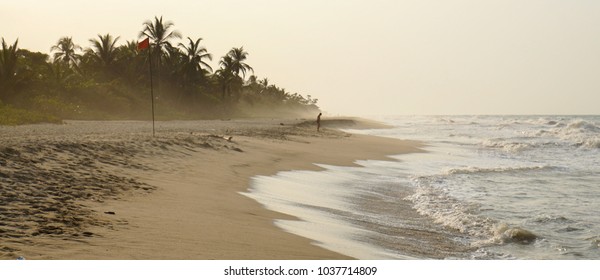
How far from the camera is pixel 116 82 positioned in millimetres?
50281

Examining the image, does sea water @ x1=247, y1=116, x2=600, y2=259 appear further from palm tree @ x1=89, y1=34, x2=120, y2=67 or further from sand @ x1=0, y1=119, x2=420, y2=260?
palm tree @ x1=89, y1=34, x2=120, y2=67

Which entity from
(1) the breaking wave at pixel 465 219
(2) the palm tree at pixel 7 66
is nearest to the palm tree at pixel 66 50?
(2) the palm tree at pixel 7 66

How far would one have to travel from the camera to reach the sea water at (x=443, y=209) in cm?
858

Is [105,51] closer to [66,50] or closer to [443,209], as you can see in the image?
[66,50]

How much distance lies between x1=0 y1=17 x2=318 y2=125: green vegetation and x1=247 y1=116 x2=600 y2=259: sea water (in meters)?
16.1

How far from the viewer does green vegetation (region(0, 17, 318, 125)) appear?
116 ft

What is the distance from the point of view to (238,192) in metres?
11.3

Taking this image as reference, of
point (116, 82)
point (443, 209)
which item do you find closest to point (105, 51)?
point (116, 82)

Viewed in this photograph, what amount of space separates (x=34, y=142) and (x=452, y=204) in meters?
8.79

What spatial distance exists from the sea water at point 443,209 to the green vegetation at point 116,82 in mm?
16144

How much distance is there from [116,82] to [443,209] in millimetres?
43212

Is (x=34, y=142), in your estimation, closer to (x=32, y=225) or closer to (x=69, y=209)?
(x=69, y=209)

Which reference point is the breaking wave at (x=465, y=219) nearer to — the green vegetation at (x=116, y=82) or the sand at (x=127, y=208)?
the sand at (x=127, y=208)
